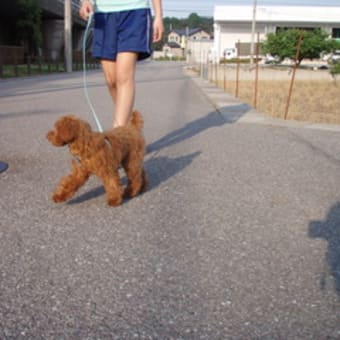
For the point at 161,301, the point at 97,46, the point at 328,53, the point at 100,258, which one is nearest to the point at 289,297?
the point at 161,301

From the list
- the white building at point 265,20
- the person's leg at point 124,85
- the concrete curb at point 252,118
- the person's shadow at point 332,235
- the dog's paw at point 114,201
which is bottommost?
the concrete curb at point 252,118

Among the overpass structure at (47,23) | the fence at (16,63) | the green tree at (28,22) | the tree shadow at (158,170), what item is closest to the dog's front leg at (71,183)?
the tree shadow at (158,170)

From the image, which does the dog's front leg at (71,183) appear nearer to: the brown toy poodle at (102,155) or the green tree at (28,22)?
the brown toy poodle at (102,155)

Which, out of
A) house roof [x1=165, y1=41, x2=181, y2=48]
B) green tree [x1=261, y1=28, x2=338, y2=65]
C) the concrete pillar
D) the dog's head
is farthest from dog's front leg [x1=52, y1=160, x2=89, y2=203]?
A: house roof [x1=165, y1=41, x2=181, y2=48]

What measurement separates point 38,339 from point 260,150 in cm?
400

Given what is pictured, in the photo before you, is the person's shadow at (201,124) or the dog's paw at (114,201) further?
the person's shadow at (201,124)

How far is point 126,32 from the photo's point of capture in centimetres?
406

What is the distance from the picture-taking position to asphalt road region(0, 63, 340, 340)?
1.97 m

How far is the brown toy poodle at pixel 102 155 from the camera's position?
9.76 ft

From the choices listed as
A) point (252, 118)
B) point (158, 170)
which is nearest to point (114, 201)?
point (158, 170)

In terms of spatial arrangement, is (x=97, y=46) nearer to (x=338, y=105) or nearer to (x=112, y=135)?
(x=112, y=135)

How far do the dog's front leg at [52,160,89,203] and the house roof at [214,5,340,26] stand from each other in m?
66.5

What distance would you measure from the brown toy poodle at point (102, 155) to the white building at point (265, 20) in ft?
209

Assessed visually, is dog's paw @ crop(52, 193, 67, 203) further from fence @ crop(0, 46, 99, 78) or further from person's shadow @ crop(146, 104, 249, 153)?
fence @ crop(0, 46, 99, 78)
